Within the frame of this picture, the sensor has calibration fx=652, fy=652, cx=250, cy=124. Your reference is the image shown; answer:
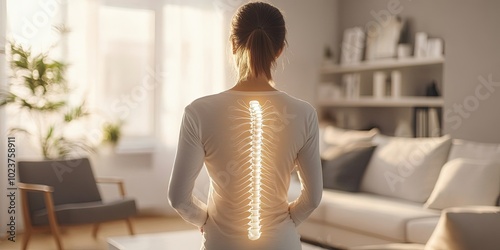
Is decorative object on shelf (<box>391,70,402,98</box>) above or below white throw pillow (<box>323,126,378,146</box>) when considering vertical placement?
above

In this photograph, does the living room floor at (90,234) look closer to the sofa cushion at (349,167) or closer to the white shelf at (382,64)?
the sofa cushion at (349,167)

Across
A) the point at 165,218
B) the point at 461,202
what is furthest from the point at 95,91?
the point at 461,202

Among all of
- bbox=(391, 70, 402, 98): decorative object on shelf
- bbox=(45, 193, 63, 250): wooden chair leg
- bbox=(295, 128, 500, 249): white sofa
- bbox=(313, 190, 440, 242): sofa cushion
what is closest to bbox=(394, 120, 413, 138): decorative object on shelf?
bbox=(391, 70, 402, 98): decorative object on shelf

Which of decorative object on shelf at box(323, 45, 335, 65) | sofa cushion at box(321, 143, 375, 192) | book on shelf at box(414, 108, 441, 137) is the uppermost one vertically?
decorative object on shelf at box(323, 45, 335, 65)

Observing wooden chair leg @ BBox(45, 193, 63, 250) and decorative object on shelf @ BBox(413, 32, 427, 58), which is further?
decorative object on shelf @ BBox(413, 32, 427, 58)

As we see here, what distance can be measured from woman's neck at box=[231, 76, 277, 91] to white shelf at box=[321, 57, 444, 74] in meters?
4.00

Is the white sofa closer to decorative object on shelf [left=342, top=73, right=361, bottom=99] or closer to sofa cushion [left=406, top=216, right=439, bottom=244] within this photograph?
sofa cushion [left=406, top=216, right=439, bottom=244]

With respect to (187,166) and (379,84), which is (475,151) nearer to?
(379,84)

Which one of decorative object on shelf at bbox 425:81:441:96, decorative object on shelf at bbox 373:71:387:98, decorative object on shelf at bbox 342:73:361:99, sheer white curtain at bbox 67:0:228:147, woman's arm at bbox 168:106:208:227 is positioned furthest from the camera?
decorative object on shelf at bbox 342:73:361:99

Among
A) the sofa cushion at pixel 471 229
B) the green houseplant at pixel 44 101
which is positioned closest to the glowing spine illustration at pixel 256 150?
the sofa cushion at pixel 471 229

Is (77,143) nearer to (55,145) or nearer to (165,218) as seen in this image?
(55,145)

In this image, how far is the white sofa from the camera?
3859 millimetres

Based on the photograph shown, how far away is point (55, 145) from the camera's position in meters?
5.17

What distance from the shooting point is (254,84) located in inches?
65.6
